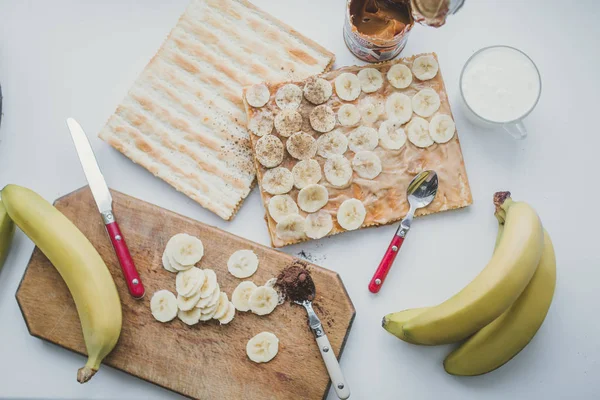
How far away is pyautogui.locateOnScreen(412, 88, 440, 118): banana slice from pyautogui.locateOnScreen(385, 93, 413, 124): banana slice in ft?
0.13

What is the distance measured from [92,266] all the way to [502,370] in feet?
7.46

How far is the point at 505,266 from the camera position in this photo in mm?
2344

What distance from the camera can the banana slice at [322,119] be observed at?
9.11 feet

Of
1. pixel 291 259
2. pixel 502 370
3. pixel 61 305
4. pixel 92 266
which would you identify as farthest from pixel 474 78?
pixel 61 305

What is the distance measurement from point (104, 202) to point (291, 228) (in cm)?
100

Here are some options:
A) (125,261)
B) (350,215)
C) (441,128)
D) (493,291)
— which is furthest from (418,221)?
(125,261)

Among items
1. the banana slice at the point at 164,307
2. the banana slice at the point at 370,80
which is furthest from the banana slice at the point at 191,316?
the banana slice at the point at 370,80

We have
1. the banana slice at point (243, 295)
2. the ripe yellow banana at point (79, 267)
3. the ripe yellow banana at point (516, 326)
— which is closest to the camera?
the ripe yellow banana at point (79, 267)

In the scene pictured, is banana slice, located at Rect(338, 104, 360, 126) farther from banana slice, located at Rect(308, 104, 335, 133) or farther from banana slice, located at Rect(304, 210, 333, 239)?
banana slice, located at Rect(304, 210, 333, 239)

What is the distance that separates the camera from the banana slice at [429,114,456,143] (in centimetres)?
280

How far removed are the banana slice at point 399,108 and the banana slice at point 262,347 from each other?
1.36 metres

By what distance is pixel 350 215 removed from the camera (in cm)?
276

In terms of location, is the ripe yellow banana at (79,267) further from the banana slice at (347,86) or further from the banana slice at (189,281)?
the banana slice at (347,86)

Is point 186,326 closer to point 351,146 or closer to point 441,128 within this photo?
point 351,146
